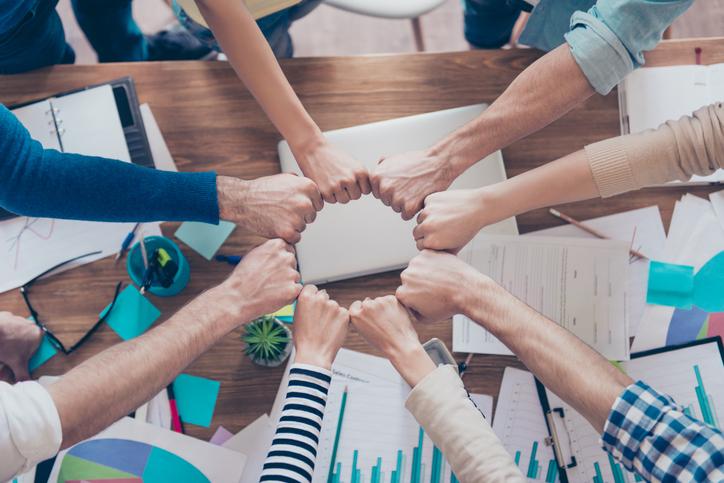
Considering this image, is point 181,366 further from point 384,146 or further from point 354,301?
point 384,146

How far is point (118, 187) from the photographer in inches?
42.8

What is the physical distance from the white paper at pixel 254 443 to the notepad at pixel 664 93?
928 mm

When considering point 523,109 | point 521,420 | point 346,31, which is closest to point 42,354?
point 521,420

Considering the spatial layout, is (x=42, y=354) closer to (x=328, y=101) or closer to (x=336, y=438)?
(x=336, y=438)

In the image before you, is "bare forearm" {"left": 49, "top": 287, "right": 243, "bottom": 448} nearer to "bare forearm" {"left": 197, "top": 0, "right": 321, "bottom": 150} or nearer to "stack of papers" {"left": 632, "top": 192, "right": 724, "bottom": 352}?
"bare forearm" {"left": 197, "top": 0, "right": 321, "bottom": 150}

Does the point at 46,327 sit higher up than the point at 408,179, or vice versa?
the point at 408,179

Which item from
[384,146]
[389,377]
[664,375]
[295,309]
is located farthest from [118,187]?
[664,375]

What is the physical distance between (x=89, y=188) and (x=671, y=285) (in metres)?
1.13

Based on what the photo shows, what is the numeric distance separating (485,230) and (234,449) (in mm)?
645

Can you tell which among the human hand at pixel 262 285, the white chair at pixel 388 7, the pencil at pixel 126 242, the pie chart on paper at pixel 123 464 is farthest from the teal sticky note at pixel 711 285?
the pencil at pixel 126 242

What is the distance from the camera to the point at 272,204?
1135mm

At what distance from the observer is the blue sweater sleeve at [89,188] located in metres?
1.05

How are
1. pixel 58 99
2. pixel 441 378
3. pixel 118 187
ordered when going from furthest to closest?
pixel 58 99 → pixel 118 187 → pixel 441 378

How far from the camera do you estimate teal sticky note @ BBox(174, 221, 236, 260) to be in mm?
1185
